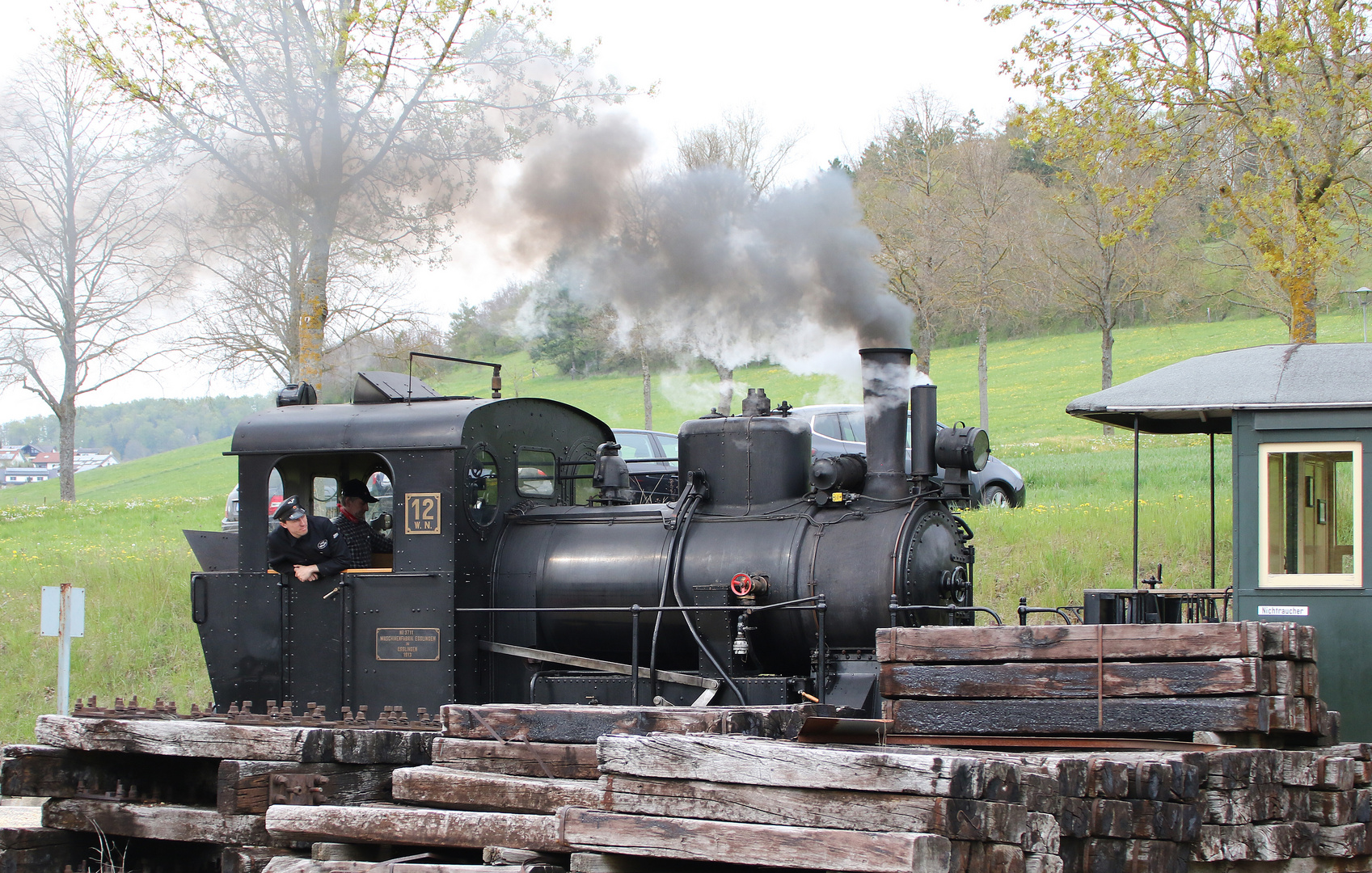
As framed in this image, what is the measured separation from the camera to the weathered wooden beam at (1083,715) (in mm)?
5312

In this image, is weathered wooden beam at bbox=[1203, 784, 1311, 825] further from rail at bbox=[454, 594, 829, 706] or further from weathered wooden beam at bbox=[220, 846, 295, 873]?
weathered wooden beam at bbox=[220, 846, 295, 873]

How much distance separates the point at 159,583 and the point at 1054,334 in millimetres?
41501

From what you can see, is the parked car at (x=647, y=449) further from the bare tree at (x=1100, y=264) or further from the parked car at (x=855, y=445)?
the bare tree at (x=1100, y=264)

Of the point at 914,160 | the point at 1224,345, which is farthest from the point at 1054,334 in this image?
the point at 914,160

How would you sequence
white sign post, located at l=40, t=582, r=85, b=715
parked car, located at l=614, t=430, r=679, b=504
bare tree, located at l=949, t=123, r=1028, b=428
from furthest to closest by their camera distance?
bare tree, located at l=949, t=123, r=1028, b=428 → parked car, located at l=614, t=430, r=679, b=504 → white sign post, located at l=40, t=582, r=85, b=715

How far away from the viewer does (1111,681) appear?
17.8ft

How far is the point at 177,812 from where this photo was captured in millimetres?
6203

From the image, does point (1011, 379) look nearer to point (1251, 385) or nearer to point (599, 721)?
point (1251, 385)

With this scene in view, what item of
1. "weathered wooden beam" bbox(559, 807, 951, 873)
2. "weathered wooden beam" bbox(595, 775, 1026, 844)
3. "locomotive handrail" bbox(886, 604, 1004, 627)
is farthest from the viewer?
"locomotive handrail" bbox(886, 604, 1004, 627)

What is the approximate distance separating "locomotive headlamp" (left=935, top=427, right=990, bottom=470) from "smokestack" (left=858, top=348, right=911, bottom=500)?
251mm

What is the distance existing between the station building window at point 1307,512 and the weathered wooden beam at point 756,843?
4287mm

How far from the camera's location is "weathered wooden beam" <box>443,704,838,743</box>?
5363mm

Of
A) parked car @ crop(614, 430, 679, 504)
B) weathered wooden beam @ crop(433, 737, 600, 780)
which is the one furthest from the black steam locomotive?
parked car @ crop(614, 430, 679, 504)

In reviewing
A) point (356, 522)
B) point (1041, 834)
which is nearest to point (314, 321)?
point (356, 522)
